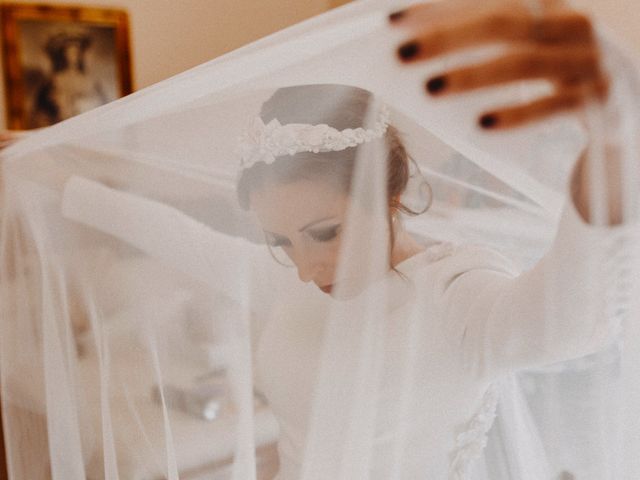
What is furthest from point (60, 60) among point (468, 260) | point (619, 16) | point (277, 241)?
point (619, 16)

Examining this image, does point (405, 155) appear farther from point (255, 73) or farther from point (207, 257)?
point (207, 257)

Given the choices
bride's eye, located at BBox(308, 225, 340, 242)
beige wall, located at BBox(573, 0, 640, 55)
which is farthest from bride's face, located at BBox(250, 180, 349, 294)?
beige wall, located at BBox(573, 0, 640, 55)

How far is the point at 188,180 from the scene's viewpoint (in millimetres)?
750

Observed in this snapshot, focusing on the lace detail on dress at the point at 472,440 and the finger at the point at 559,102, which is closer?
the finger at the point at 559,102

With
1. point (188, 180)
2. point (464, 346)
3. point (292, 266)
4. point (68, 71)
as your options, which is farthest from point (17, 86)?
point (464, 346)

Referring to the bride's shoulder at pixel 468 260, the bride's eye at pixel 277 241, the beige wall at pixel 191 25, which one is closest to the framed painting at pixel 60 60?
the beige wall at pixel 191 25

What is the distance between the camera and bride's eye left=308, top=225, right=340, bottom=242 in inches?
22.1

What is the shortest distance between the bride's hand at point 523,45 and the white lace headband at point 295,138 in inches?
4.5

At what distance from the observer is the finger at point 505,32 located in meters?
0.37

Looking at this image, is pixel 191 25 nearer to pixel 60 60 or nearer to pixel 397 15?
pixel 60 60

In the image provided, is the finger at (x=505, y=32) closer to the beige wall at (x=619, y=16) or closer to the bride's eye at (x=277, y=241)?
the beige wall at (x=619, y=16)

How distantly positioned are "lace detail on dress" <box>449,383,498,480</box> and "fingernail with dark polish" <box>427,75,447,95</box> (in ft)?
1.06

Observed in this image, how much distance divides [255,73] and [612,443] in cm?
43

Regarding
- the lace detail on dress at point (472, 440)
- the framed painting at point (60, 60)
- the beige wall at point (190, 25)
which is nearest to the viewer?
the lace detail on dress at point (472, 440)
